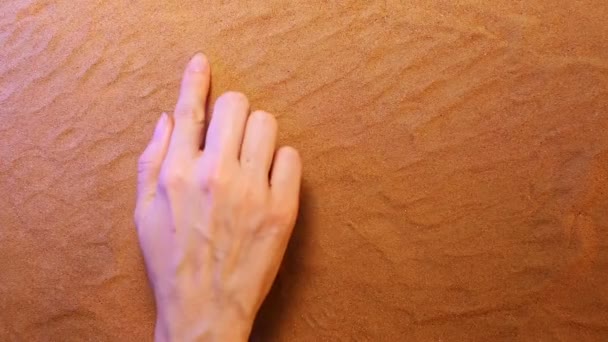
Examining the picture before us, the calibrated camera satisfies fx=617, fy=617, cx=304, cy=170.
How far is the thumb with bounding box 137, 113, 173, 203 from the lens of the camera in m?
1.46

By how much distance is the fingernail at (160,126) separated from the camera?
1.53 m

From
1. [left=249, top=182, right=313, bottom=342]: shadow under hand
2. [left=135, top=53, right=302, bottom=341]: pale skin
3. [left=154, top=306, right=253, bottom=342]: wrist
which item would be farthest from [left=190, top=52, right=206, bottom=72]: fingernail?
[left=154, top=306, right=253, bottom=342]: wrist

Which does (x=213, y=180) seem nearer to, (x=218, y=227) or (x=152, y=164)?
(x=218, y=227)

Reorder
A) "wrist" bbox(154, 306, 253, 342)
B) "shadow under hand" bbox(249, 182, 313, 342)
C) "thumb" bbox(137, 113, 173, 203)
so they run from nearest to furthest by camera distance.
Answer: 1. "wrist" bbox(154, 306, 253, 342)
2. "thumb" bbox(137, 113, 173, 203)
3. "shadow under hand" bbox(249, 182, 313, 342)

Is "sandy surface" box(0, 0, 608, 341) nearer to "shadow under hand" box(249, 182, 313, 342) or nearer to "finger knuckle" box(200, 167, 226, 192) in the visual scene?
"shadow under hand" box(249, 182, 313, 342)

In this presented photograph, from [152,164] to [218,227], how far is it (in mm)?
266

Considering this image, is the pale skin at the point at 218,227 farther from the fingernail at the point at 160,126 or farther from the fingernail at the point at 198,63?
the fingernail at the point at 198,63

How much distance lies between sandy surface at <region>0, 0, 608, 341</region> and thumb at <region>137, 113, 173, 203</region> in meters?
0.20

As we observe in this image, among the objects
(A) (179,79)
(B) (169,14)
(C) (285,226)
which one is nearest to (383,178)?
(C) (285,226)

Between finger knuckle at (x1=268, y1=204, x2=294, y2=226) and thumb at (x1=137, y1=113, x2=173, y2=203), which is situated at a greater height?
thumb at (x1=137, y1=113, x2=173, y2=203)

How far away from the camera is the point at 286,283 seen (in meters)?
1.61

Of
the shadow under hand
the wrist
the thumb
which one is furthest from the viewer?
the shadow under hand

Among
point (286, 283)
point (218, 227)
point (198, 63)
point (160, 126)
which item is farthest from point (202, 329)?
point (198, 63)

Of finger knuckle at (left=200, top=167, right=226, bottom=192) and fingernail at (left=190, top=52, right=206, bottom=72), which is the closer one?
finger knuckle at (left=200, top=167, right=226, bottom=192)
